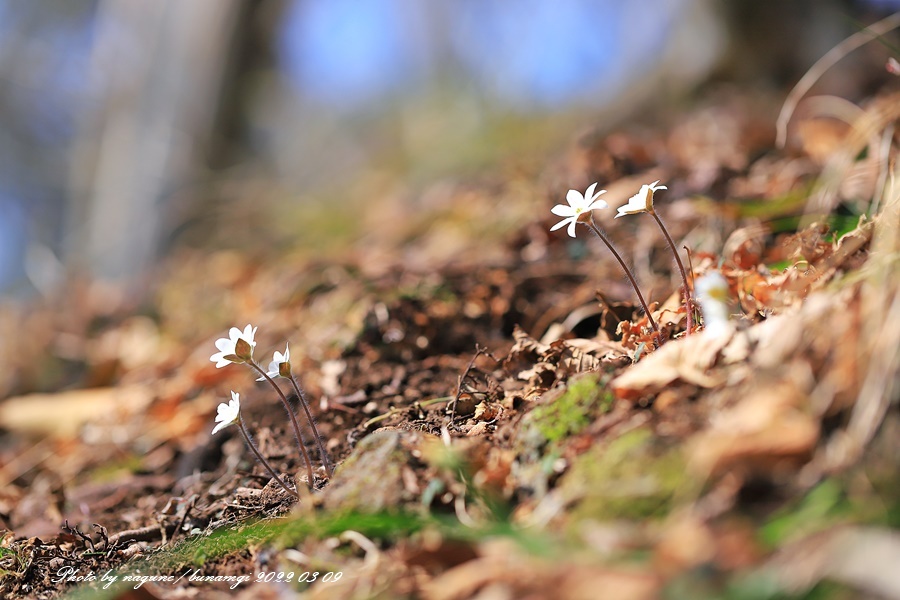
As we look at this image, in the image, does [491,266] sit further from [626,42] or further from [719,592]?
[626,42]

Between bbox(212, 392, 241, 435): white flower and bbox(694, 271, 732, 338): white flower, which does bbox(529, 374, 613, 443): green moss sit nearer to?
bbox(694, 271, 732, 338): white flower

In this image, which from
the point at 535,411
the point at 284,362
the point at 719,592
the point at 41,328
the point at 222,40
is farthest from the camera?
the point at 222,40

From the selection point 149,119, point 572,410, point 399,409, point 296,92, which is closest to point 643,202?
point 572,410

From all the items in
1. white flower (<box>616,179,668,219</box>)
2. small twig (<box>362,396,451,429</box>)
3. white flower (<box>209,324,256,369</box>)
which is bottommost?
small twig (<box>362,396,451,429</box>)

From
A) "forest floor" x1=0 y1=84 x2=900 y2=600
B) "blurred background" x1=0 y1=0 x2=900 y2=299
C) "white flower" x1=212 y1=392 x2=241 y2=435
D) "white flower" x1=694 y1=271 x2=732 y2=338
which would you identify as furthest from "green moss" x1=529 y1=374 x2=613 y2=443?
"blurred background" x1=0 y1=0 x2=900 y2=299

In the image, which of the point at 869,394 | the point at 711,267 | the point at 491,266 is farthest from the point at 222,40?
the point at 869,394

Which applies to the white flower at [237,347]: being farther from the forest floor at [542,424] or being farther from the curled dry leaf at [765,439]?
the curled dry leaf at [765,439]

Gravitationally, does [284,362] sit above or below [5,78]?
below
